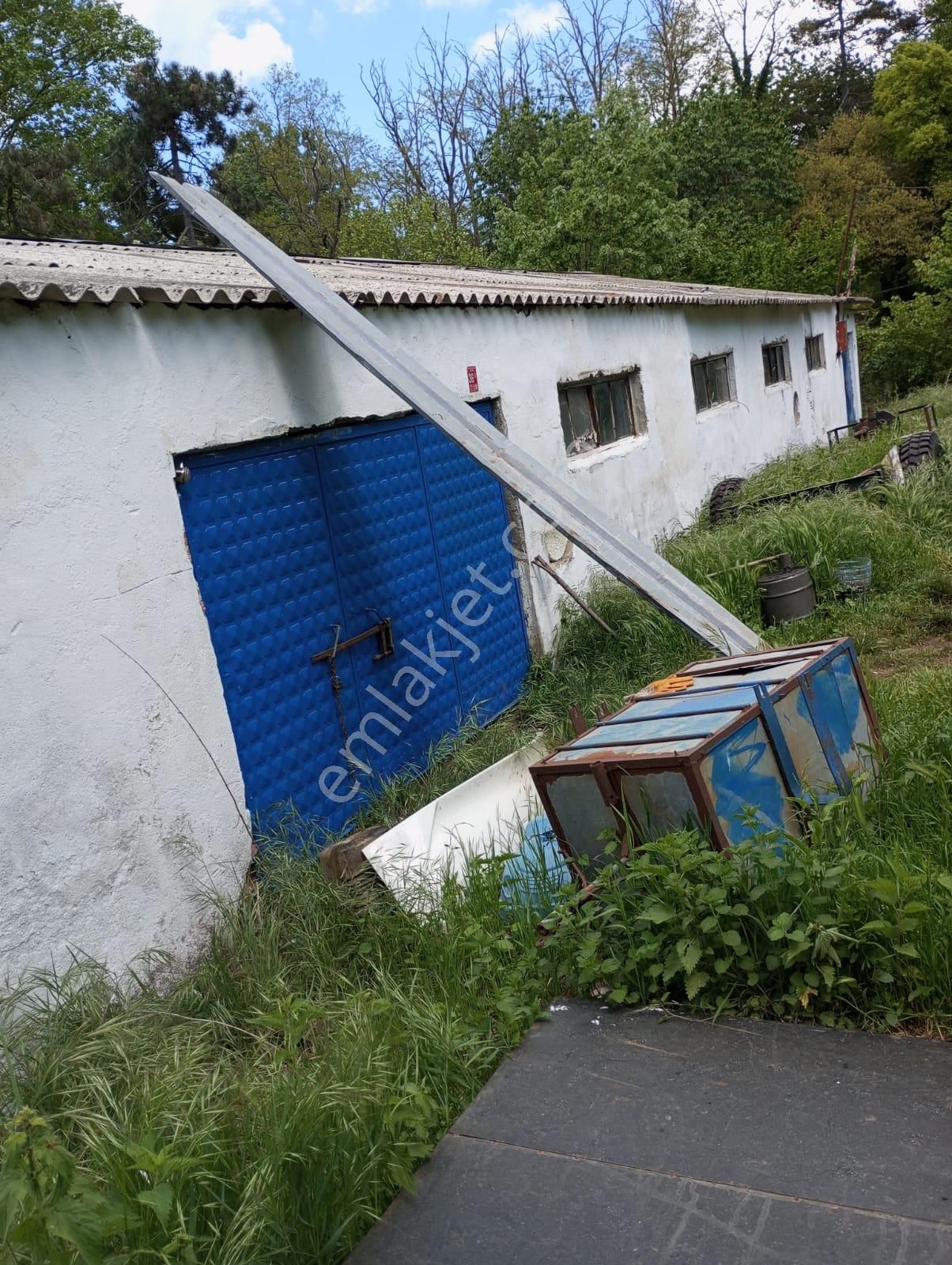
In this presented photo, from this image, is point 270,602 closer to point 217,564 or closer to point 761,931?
point 217,564

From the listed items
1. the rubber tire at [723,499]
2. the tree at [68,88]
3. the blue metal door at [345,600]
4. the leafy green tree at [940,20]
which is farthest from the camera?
the leafy green tree at [940,20]

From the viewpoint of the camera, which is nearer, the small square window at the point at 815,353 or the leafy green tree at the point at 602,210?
the small square window at the point at 815,353

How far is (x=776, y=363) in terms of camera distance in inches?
650

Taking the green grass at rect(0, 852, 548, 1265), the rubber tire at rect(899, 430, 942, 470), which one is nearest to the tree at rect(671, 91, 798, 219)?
the rubber tire at rect(899, 430, 942, 470)

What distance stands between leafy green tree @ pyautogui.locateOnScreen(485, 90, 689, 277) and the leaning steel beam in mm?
15789

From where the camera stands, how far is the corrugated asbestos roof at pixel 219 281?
4148 millimetres

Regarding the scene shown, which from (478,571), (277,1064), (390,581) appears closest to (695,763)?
(277,1064)

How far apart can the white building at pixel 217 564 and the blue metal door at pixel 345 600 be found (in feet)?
0.06

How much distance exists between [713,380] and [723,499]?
2.76m

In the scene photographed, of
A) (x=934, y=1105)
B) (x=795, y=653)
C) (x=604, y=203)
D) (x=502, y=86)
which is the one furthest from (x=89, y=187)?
(x=934, y=1105)

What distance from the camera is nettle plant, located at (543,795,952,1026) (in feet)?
10.4

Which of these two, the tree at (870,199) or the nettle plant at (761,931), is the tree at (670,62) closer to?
the tree at (870,199)

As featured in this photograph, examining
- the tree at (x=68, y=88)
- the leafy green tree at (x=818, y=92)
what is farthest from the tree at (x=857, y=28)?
the tree at (x=68, y=88)

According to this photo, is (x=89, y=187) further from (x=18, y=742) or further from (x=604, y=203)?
(x=18, y=742)
